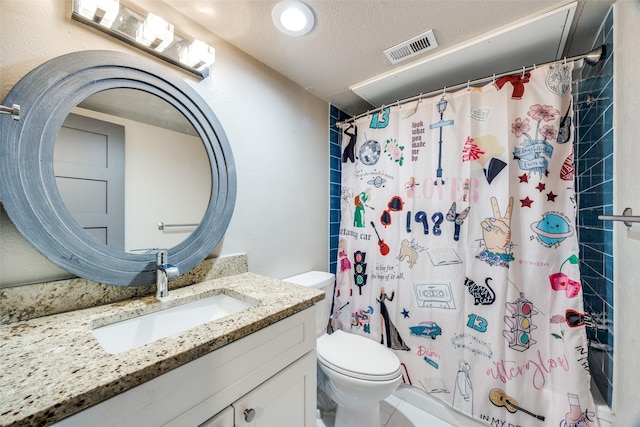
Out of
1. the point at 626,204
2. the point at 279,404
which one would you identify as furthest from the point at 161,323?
the point at 626,204

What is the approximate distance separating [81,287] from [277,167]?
3.40 ft

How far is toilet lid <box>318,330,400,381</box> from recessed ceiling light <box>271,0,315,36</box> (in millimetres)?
1686

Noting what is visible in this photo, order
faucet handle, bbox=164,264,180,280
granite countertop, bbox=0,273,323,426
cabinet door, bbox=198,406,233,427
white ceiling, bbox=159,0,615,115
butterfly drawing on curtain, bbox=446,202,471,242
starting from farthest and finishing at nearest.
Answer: butterfly drawing on curtain, bbox=446,202,471,242 < white ceiling, bbox=159,0,615,115 < faucet handle, bbox=164,264,180,280 < cabinet door, bbox=198,406,233,427 < granite countertop, bbox=0,273,323,426

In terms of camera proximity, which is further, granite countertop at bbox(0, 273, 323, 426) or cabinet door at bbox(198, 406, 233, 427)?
cabinet door at bbox(198, 406, 233, 427)

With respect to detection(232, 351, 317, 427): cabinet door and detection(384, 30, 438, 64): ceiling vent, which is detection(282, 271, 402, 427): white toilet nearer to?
detection(232, 351, 317, 427): cabinet door

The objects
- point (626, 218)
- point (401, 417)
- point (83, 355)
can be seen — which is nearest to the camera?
point (83, 355)

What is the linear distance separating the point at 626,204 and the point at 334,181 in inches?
59.7

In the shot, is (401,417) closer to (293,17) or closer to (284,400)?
(284,400)

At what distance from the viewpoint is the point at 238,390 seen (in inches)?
28.0

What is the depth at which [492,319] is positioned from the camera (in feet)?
4.13

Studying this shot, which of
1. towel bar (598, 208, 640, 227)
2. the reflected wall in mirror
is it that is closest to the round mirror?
the reflected wall in mirror

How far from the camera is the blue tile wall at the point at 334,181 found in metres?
1.97

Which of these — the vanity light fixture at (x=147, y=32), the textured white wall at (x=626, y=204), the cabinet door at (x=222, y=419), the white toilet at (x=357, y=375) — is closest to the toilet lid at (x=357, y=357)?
the white toilet at (x=357, y=375)

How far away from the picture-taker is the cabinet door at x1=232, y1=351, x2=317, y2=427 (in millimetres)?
727
